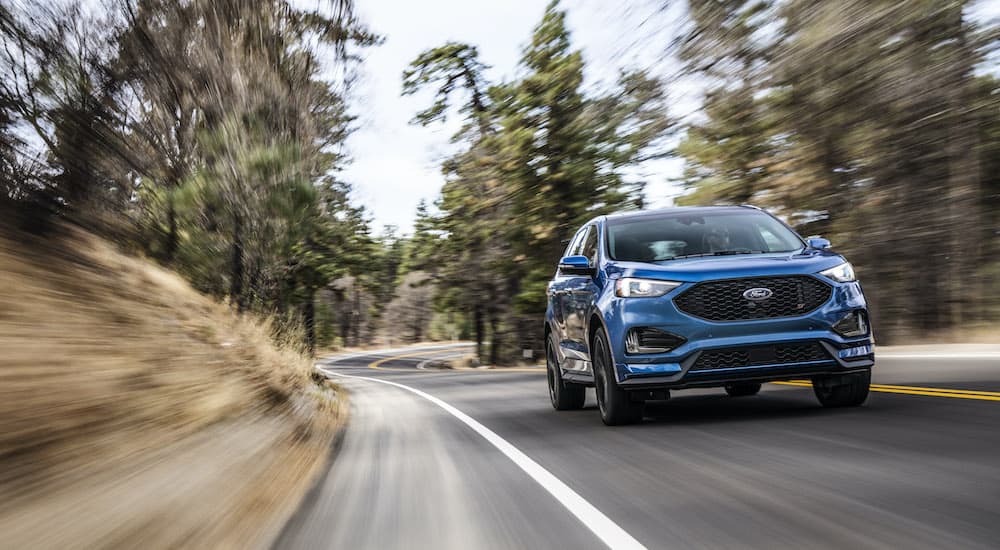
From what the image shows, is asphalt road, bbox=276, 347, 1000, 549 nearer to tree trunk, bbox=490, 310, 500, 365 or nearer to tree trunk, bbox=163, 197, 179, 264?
tree trunk, bbox=163, 197, 179, 264

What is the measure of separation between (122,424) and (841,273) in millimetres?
5603

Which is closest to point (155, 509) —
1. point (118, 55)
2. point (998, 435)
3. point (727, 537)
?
point (727, 537)

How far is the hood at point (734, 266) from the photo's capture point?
793 centimetres

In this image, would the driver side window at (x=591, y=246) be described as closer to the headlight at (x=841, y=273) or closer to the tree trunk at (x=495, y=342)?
the headlight at (x=841, y=273)

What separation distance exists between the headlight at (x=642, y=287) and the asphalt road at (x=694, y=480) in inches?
45.8

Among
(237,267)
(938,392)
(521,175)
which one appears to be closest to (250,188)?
(237,267)

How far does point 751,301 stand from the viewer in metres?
7.87

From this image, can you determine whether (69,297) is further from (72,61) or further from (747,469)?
(747,469)

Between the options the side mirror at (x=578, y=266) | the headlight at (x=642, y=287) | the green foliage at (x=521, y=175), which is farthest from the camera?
the green foliage at (x=521, y=175)

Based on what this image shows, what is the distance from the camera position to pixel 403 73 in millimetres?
43906

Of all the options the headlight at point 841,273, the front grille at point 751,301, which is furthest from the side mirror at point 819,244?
the front grille at point 751,301

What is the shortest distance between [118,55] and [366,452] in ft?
14.9

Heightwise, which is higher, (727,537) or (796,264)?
(796,264)

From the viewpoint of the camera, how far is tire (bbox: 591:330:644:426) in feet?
27.8
